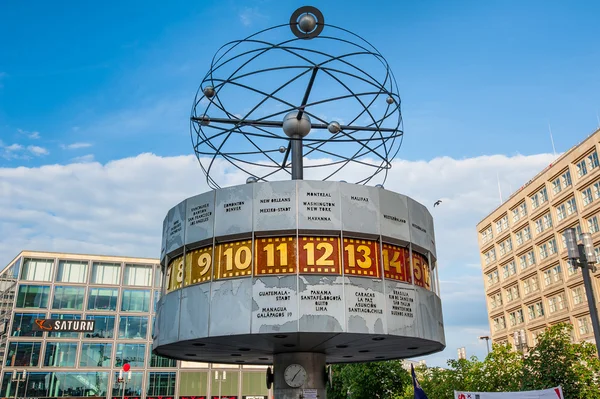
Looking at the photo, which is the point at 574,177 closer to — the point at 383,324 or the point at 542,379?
the point at 542,379

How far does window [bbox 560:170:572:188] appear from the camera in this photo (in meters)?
68.4

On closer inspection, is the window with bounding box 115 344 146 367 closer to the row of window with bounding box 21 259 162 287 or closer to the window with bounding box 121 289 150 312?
the window with bounding box 121 289 150 312

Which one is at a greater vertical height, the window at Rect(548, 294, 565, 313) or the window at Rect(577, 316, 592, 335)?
the window at Rect(548, 294, 565, 313)

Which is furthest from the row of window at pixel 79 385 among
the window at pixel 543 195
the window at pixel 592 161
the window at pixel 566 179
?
the window at pixel 592 161

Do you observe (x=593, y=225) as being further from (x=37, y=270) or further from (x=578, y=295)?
(x=37, y=270)

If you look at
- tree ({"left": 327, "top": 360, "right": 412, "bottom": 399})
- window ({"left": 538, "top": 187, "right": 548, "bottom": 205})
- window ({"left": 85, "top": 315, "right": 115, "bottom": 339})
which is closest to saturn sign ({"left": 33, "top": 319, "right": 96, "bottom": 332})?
window ({"left": 85, "top": 315, "right": 115, "bottom": 339})

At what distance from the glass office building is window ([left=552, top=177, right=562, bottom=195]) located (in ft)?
177

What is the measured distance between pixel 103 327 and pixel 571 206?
68839 mm

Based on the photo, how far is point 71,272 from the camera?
8606 cm

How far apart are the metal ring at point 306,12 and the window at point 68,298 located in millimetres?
75500

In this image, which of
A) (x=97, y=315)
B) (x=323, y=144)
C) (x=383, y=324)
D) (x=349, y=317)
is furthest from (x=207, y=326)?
(x=97, y=315)

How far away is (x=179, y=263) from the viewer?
2178cm

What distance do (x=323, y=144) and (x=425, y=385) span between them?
2619 cm

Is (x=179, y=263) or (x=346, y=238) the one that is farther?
(x=179, y=263)
